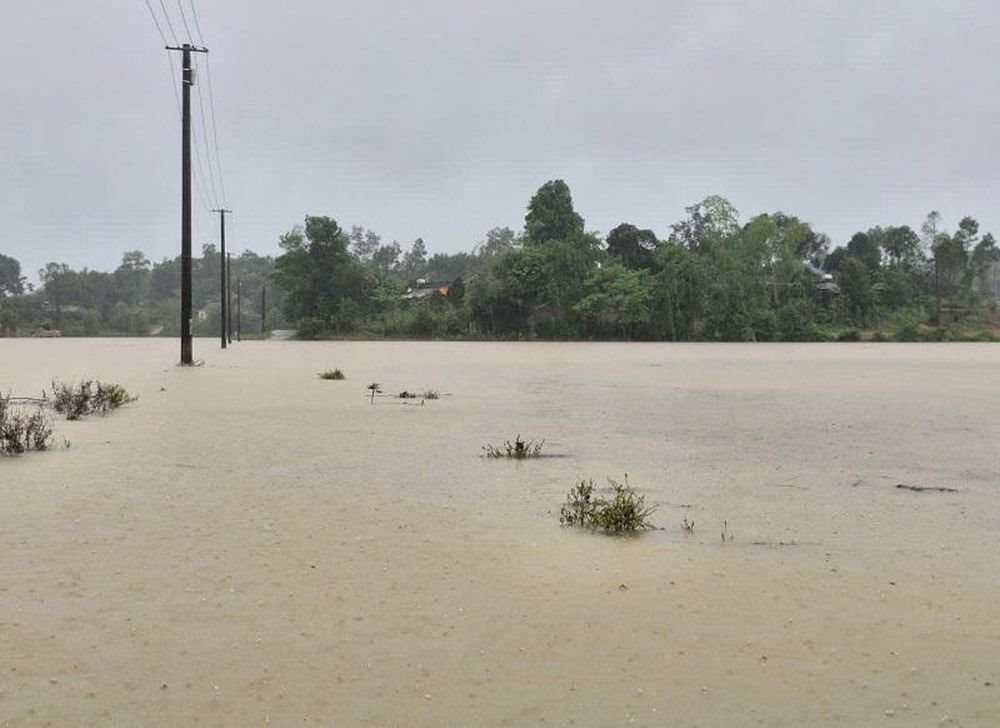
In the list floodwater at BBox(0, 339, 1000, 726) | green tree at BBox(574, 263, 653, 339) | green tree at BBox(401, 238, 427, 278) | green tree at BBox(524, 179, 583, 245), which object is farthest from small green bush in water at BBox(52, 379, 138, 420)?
green tree at BBox(401, 238, 427, 278)

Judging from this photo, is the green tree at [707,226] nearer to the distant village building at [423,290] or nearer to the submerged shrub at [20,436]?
the distant village building at [423,290]

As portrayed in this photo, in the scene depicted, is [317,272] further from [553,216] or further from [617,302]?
[617,302]

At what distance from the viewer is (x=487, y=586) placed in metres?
4.66

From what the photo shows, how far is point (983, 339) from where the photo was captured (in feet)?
231

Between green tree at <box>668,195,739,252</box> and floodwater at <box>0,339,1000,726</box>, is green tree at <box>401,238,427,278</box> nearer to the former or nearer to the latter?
green tree at <box>668,195,739,252</box>

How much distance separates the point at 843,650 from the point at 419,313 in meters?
68.7

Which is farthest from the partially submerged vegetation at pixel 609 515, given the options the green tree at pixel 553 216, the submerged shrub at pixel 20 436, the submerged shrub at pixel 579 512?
the green tree at pixel 553 216

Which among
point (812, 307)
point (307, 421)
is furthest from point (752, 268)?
point (307, 421)

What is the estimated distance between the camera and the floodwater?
3340 millimetres

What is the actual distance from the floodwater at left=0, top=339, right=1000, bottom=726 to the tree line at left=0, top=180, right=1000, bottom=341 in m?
56.7

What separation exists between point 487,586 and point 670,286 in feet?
205

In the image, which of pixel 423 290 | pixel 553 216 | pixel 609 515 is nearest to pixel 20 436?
pixel 609 515

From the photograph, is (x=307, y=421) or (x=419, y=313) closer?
(x=307, y=421)

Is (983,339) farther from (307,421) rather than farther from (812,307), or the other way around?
(307,421)
